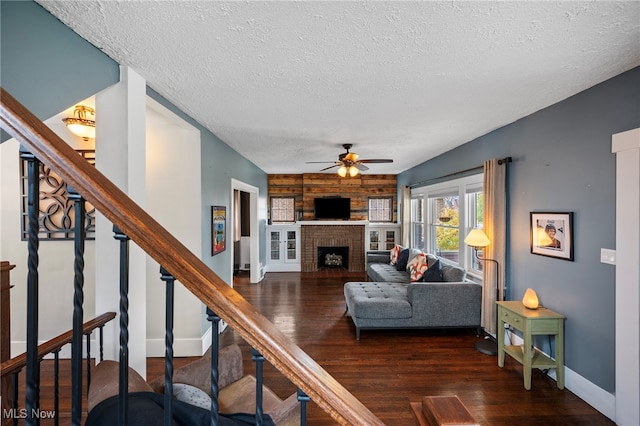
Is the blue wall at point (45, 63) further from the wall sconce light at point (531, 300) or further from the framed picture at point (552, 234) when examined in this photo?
the wall sconce light at point (531, 300)

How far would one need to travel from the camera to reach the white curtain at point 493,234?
3.30 m

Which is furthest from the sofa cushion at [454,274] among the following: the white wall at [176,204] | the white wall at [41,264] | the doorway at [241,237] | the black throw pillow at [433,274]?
the doorway at [241,237]

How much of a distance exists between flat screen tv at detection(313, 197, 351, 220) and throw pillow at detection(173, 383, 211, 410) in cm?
613

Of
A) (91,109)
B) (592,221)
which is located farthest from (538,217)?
(91,109)

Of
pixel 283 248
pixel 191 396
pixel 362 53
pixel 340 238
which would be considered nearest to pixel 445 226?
pixel 340 238

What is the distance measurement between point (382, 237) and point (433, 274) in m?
3.58

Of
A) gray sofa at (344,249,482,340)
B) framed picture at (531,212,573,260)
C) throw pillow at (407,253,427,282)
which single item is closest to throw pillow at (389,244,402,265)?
throw pillow at (407,253,427,282)

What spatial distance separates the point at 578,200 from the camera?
2.47 metres

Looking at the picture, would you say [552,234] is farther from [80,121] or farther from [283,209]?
[283,209]

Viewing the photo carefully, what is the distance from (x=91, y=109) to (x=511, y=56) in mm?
3379

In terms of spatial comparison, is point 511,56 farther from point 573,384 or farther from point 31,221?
point 573,384

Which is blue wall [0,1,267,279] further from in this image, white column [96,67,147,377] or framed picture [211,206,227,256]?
framed picture [211,206,227,256]

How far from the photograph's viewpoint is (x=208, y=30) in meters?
1.55

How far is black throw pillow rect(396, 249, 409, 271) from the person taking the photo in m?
5.73
